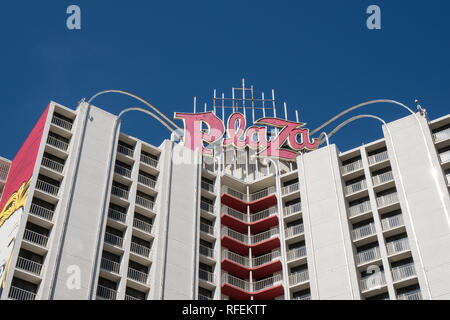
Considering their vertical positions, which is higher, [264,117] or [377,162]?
[264,117]

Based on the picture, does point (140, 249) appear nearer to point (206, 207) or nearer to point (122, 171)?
point (122, 171)

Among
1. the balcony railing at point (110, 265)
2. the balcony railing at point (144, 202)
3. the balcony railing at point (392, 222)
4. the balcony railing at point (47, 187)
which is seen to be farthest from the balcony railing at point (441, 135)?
the balcony railing at point (47, 187)

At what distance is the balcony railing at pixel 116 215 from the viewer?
235 ft

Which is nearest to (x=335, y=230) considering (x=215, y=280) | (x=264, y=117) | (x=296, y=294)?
(x=296, y=294)

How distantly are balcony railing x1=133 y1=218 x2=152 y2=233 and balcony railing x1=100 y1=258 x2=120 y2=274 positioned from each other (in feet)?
20.0

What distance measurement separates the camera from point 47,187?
68812 millimetres

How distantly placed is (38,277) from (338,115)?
43614mm

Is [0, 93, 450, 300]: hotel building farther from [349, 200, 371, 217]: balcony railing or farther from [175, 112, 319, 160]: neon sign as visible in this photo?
[175, 112, 319, 160]: neon sign

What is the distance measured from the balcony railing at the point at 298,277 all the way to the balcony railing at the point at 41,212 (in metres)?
26.8

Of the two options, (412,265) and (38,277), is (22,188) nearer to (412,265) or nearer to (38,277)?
(38,277)

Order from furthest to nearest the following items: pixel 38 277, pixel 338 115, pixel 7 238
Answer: pixel 338 115, pixel 7 238, pixel 38 277

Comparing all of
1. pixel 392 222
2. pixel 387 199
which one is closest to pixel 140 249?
pixel 392 222

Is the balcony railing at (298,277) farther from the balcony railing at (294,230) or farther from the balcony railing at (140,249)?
the balcony railing at (140,249)
